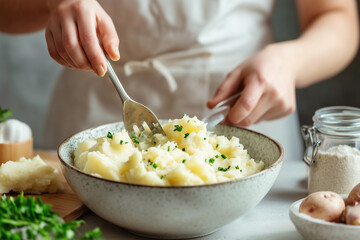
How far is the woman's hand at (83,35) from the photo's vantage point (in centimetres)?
119

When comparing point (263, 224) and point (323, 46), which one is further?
point (323, 46)

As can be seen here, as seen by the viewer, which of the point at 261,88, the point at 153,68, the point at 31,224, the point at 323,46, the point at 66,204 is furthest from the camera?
the point at 153,68

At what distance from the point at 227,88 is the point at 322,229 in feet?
2.05

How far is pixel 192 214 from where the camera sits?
941 millimetres

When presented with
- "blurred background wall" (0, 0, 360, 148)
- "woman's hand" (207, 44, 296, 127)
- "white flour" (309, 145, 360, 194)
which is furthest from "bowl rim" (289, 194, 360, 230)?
"blurred background wall" (0, 0, 360, 148)

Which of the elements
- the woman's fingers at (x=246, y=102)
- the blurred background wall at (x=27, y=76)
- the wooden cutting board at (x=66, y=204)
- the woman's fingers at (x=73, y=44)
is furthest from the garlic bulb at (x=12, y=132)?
the blurred background wall at (x=27, y=76)

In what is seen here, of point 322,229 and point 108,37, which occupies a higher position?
Result: point 108,37

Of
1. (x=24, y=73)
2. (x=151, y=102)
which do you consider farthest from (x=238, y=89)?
(x=24, y=73)

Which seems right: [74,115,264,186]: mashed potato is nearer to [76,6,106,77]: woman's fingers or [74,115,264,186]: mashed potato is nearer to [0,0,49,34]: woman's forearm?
[76,6,106,77]: woman's fingers

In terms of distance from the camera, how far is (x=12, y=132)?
5.07ft

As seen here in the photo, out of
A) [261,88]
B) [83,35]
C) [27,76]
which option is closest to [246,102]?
[261,88]

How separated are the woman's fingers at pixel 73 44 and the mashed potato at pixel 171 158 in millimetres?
214

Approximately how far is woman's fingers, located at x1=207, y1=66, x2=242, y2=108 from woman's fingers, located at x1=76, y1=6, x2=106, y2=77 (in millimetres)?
392

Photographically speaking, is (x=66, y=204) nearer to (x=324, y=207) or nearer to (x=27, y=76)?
(x=324, y=207)
